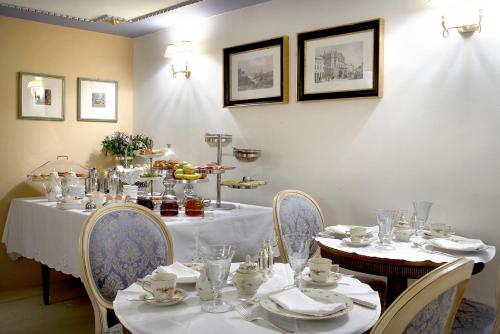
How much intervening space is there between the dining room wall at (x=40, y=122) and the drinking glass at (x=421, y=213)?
314cm

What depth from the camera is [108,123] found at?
4539mm

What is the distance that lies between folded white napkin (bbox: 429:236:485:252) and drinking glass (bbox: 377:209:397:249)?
7.7 inches

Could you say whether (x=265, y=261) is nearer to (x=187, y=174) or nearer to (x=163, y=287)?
(x=163, y=287)

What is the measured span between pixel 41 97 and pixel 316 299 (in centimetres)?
354

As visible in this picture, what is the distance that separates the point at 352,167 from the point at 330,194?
9.9 inches

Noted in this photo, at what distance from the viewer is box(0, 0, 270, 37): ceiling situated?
3.15 meters

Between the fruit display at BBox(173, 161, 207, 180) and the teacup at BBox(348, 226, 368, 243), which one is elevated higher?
the fruit display at BBox(173, 161, 207, 180)

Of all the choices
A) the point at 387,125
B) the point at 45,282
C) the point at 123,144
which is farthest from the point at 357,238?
the point at 123,144

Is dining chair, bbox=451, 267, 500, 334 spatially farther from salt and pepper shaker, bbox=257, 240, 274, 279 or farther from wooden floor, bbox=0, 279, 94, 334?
wooden floor, bbox=0, 279, 94, 334

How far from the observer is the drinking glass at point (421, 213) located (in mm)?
2428

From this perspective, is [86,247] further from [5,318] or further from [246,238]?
[5,318]

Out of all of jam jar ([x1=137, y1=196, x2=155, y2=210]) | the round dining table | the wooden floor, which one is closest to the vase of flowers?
the wooden floor

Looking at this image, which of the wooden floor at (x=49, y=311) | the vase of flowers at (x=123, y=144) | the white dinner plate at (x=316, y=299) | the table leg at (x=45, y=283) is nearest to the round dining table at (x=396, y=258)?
the white dinner plate at (x=316, y=299)

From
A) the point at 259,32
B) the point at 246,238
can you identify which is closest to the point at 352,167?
the point at 246,238
